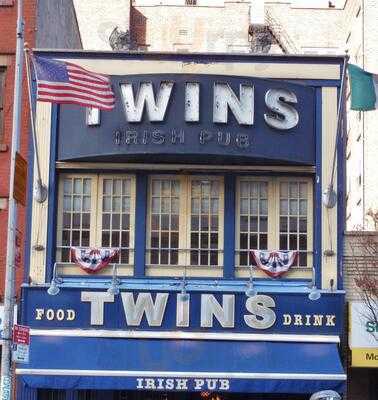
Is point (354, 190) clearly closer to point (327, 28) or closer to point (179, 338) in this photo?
point (327, 28)

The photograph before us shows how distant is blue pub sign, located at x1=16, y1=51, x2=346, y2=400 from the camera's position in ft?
68.3

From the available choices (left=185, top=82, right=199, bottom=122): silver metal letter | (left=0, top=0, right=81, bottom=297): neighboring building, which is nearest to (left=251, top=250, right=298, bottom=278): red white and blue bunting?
(left=185, top=82, right=199, bottom=122): silver metal letter

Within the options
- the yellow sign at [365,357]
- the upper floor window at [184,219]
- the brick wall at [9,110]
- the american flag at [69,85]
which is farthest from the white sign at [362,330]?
the brick wall at [9,110]

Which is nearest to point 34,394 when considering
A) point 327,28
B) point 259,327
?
point 259,327

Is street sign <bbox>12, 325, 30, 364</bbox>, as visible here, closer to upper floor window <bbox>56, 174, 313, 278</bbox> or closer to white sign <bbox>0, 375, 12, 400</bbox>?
white sign <bbox>0, 375, 12, 400</bbox>

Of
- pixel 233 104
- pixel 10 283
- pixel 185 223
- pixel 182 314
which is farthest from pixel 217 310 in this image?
pixel 10 283

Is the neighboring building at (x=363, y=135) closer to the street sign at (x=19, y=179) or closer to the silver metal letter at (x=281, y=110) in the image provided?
the silver metal letter at (x=281, y=110)

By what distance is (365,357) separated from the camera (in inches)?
838

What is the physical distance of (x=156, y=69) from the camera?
22375mm

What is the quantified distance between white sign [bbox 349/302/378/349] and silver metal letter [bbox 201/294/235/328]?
8.44 ft

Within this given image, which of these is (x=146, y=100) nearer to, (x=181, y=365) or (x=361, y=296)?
(x=181, y=365)

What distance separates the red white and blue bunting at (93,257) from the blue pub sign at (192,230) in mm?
49

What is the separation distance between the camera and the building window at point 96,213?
875 inches

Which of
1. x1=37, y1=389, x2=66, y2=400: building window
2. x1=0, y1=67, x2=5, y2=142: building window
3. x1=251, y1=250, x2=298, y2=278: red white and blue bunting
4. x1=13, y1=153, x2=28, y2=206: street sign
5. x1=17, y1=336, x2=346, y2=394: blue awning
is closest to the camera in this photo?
x1=13, y1=153, x2=28, y2=206: street sign
